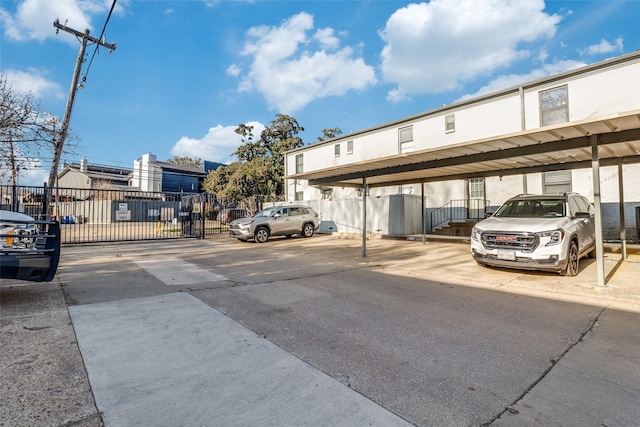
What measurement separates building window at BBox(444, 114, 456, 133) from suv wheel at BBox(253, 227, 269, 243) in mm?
10271

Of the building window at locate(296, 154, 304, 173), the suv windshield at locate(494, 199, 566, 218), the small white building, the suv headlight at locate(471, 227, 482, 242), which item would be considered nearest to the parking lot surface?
the suv headlight at locate(471, 227, 482, 242)

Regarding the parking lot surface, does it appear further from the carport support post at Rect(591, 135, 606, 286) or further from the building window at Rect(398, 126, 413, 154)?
the building window at Rect(398, 126, 413, 154)

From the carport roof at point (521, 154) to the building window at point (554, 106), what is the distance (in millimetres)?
4300

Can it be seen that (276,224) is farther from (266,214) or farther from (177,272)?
(177,272)

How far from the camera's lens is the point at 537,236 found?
6.62 metres

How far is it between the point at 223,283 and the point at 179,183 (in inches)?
1882

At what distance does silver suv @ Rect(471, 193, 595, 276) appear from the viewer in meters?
6.54

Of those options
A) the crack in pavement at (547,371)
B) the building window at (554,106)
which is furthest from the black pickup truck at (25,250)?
the building window at (554,106)

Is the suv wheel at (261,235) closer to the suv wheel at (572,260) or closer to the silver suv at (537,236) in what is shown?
the silver suv at (537,236)

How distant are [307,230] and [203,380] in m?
13.9

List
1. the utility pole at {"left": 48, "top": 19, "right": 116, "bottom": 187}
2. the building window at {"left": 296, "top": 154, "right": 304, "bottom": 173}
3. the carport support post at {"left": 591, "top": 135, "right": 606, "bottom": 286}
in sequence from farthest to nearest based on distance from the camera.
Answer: the building window at {"left": 296, "top": 154, "right": 304, "bottom": 173}, the utility pole at {"left": 48, "top": 19, "right": 116, "bottom": 187}, the carport support post at {"left": 591, "top": 135, "right": 606, "bottom": 286}

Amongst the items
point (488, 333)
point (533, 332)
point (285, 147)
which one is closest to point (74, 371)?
point (488, 333)

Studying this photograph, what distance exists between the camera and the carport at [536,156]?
5.93 m

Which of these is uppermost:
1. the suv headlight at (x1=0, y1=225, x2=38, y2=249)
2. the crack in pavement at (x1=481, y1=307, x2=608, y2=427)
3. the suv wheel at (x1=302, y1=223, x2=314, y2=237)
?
Answer: the suv headlight at (x1=0, y1=225, x2=38, y2=249)
